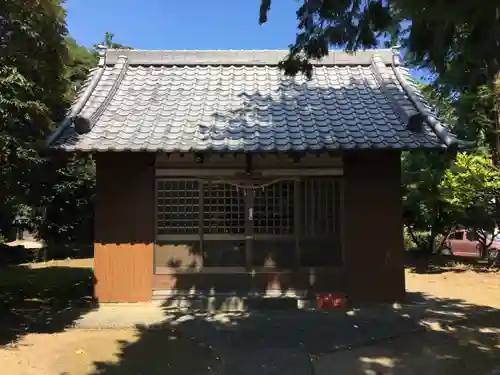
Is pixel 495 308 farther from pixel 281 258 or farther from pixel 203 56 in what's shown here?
pixel 203 56

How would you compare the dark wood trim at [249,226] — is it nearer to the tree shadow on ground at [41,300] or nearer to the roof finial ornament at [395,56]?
the tree shadow on ground at [41,300]

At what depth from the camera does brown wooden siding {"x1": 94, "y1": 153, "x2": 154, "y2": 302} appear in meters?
9.66

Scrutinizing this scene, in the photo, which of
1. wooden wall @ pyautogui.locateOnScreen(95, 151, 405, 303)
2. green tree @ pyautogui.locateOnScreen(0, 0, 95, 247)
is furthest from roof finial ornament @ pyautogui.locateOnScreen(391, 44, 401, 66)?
green tree @ pyautogui.locateOnScreen(0, 0, 95, 247)

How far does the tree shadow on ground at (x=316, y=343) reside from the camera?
6.38m

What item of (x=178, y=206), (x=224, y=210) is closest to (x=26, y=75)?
(x=178, y=206)

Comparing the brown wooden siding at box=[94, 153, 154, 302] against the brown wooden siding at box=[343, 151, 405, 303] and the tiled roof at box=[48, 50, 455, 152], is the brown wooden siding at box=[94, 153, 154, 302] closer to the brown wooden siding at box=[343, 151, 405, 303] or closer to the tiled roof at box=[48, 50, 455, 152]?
the tiled roof at box=[48, 50, 455, 152]

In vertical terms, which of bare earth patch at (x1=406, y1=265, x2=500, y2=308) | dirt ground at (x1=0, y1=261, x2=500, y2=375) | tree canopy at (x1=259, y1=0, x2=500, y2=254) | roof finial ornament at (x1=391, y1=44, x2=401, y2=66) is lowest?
dirt ground at (x1=0, y1=261, x2=500, y2=375)

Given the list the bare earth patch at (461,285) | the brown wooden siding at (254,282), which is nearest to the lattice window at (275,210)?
the brown wooden siding at (254,282)

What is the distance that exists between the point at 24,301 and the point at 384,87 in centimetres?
889

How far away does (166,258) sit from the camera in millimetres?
9961

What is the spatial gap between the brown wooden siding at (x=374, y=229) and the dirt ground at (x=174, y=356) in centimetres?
167

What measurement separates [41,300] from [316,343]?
628 cm

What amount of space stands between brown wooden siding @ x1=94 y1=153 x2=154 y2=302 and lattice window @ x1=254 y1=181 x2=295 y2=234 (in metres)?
2.09

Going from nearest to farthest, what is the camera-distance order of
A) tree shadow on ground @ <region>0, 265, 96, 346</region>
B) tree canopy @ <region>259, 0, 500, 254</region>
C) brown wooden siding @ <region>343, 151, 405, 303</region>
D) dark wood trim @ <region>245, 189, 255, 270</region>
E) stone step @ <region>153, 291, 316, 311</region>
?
tree canopy @ <region>259, 0, 500, 254</region>
tree shadow on ground @ <region>0, 265, 96, 346</region>
stone step @ <region>153, 291, 316, 311</region>
brown wooden siding @ <region>343, 151, 405, 303</region>
dark wood trim @ <region>245, 189, 255, 270</region>
